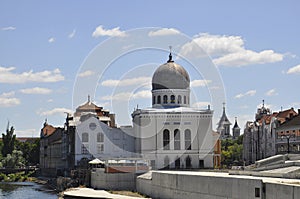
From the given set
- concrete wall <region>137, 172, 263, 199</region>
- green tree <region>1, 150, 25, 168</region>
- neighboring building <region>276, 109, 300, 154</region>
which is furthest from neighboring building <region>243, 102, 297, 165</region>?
green tree <region>1, 150, 25, 168</region>

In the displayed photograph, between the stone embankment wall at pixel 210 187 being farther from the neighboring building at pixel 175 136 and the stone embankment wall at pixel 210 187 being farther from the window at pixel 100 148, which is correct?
the window at pixel 100 148

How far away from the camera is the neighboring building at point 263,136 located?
94625 mm

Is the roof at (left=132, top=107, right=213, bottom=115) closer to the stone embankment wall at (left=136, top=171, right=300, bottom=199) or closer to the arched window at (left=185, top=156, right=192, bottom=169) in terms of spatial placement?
the arched window at (left=185, top=156, right=192, bottom=169)

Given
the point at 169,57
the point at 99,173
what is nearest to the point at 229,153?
the point at 169,57

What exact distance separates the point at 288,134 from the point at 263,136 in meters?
12.9

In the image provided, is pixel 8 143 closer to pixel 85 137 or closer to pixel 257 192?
pixel 85 137

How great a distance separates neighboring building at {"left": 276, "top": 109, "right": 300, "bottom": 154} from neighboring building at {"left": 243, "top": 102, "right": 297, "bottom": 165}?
135 cm

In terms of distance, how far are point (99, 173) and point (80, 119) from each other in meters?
23.6

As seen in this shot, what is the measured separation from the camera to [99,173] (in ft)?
235

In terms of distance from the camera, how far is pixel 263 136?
3979 inches

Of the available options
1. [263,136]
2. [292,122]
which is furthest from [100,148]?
[292,122]

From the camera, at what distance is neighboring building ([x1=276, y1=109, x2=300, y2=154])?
3282 inches

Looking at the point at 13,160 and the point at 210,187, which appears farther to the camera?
the point at 13,160

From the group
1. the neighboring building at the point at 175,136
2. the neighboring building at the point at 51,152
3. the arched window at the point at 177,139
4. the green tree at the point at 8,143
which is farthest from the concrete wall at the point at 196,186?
the green tree at the point at 8,143
